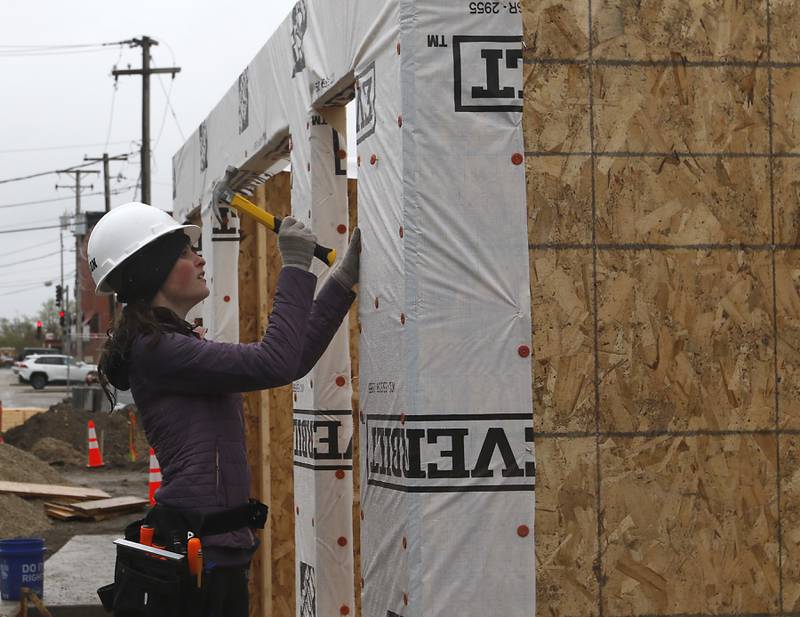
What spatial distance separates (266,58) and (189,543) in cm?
410

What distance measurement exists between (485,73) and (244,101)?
385cm

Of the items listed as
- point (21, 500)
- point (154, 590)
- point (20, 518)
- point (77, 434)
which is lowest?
point (20, 518)

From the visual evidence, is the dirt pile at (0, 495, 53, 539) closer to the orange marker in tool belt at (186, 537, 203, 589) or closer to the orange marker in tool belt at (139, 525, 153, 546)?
the orange marker in tool belt at (139, 525, 153, 546)

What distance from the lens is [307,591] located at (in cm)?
634

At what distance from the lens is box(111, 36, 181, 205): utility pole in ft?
119

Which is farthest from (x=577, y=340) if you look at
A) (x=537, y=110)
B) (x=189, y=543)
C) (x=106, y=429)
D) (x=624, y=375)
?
(x=106, y=429)

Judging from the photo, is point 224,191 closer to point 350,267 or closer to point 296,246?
point 350,267

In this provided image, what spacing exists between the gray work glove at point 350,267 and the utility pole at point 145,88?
31.3 metres

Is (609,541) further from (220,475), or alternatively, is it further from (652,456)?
(220,475)

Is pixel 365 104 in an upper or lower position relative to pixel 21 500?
upper

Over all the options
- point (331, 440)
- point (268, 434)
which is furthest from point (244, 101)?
point (331, 440)

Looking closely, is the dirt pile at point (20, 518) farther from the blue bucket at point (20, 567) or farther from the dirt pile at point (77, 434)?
the dirt pile at point (77, 434)

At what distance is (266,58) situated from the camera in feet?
24.8

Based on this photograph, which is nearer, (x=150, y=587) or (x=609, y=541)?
(x=150, y=587)
